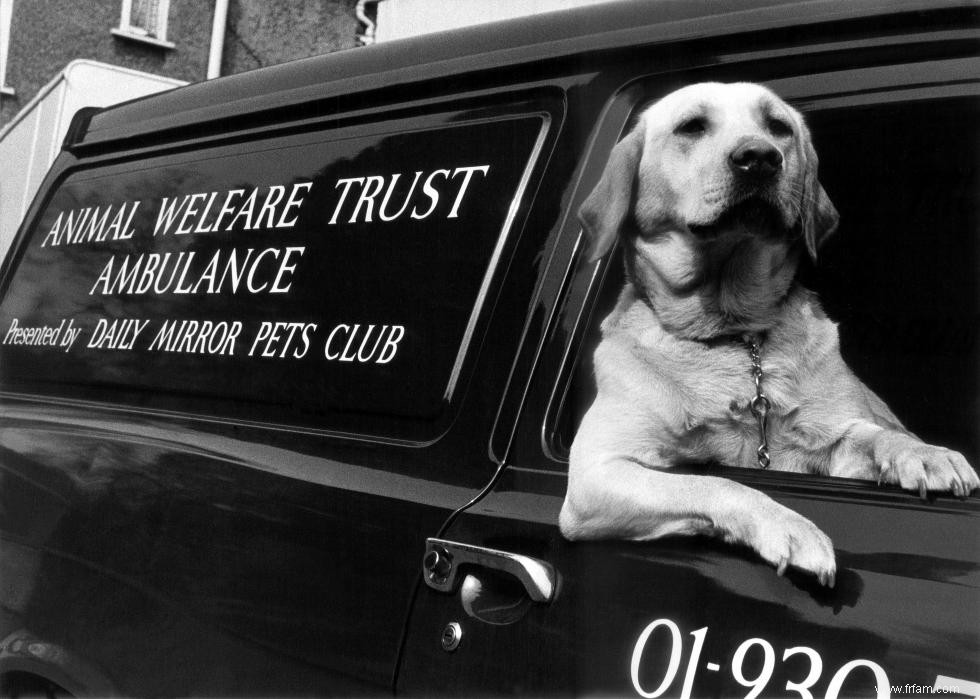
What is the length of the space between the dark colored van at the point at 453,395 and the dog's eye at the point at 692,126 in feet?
0.38

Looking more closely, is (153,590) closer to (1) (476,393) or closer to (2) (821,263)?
(1) (476,393)

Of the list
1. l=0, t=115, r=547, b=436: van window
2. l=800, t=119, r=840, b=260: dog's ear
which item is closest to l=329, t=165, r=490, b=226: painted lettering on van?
l=0, t=115, r=547, b=436: van window

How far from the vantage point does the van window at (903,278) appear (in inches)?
73.3

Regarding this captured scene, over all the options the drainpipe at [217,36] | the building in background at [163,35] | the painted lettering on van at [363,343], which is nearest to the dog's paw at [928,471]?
the painted lettering on van at [363,343]

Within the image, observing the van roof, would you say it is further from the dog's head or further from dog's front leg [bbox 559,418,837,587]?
dog's front leg [bbox 559,418,837,587]

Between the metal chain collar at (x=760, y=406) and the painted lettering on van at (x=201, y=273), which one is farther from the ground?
the painted lettering on van at (x=201, y=273)

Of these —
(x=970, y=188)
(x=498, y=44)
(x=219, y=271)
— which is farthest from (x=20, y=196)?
(x=970, y=188)

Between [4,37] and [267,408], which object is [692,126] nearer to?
[267,408]

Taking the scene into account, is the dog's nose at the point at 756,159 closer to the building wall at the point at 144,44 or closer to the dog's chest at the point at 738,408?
the dog's chest at the point at 738,408

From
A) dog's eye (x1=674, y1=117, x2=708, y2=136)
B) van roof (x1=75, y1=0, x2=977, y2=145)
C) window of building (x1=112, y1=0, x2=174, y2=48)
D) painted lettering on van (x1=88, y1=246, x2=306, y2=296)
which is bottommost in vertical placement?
painted lettering on van (x1=88, y1=246, x2=306, y2=296)

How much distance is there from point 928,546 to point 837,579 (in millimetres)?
114

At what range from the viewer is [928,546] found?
130 centimetres

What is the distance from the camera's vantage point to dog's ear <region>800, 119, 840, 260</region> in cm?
192

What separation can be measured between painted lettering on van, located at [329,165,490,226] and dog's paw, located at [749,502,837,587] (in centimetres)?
88
